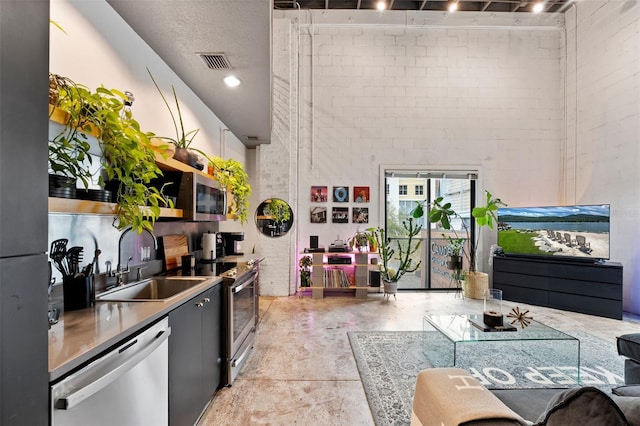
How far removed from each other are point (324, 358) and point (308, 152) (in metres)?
3.82

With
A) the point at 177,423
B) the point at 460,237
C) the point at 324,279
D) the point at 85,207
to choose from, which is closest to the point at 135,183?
the point at 85,207

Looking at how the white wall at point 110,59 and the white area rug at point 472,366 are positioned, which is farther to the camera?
the white area rug at point 472,366

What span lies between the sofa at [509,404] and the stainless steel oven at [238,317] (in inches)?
60.0

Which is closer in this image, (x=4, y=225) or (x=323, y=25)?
(x=4, y=225)

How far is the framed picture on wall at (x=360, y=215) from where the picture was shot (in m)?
5.71

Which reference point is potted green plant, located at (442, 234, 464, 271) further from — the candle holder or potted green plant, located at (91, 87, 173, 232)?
potted green plant, located at (91, 87, 173, 232)

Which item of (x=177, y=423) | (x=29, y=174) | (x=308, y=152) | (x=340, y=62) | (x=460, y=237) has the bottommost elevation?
(x=177, y=423)

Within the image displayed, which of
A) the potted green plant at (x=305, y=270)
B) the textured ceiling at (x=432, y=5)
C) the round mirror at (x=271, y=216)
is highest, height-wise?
the textured ceiling at (x=432, y=5)

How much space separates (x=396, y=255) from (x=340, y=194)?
160cm

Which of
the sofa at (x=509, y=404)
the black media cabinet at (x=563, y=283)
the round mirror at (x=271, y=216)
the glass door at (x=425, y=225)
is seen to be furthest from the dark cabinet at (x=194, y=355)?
the black media cabinet at (x=563, y=283)

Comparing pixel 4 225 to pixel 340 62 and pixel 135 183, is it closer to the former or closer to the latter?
pixel 135 183

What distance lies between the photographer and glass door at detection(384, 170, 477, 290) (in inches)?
230

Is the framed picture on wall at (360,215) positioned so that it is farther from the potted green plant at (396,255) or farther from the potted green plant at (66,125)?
the potted green plant at (66,125)

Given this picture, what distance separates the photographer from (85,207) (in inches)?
54.6
